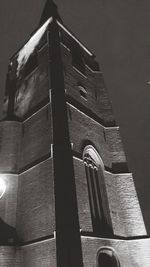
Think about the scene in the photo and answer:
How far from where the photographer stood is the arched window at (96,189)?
29.3 ft

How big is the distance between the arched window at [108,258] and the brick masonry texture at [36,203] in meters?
2.15

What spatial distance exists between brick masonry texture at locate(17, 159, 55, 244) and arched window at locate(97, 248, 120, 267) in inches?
84.6

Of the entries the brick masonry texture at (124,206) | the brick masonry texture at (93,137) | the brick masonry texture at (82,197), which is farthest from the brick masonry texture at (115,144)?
the brick masonry texture at (82,197)

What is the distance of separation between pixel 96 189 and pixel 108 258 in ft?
7.94

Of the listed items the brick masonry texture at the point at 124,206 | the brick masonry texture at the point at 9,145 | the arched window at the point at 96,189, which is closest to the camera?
the arched window at the point at 96,189

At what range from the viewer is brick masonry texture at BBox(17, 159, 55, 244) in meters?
7.82

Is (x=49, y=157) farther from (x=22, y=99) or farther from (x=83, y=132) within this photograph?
(x=22, y=99)

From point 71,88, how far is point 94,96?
95.4 inches

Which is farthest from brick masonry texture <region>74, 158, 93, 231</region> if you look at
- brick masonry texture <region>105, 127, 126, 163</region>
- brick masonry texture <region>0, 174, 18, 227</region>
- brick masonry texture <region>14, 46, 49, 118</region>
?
brick masonry texture <region>14, 46, 49, 118</region>

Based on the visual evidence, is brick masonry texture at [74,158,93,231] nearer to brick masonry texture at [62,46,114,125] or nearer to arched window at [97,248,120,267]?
arched window at [97,248,120,267]

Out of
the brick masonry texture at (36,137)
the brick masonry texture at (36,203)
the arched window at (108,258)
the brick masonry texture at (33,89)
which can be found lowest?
the arched window at (108,258)

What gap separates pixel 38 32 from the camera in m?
15.7

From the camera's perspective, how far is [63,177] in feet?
26.4

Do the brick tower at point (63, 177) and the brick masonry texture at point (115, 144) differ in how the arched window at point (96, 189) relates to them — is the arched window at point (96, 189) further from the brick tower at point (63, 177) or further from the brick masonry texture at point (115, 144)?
the brick masonry texture at point (115, 144)
